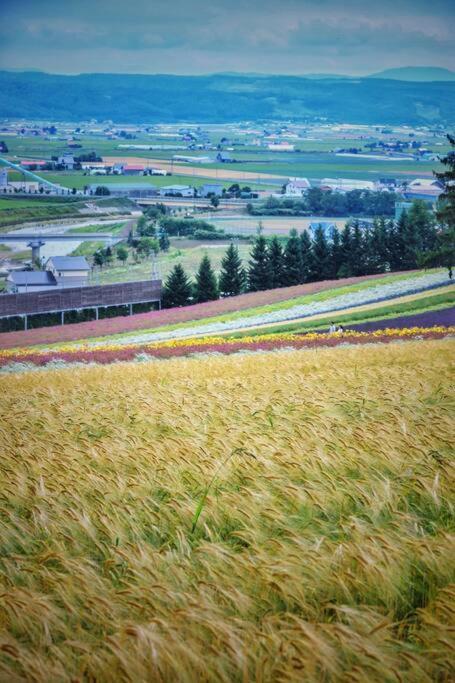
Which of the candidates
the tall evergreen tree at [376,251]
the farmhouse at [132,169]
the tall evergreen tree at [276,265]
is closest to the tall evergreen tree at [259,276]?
the tall evergreen tree at [276,265]

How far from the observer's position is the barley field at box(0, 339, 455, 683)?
3268 millimetres

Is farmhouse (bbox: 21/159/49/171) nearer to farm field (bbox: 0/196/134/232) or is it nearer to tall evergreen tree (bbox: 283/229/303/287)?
farm field (bbox: 0/196/134/232)

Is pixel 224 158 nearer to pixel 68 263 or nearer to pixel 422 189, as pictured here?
pixel 422 189

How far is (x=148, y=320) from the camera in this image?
38469 millimetres

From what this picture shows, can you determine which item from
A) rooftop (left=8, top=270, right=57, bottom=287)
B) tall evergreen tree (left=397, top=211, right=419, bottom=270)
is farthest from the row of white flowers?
tall evergreen tree (left=397, top=211, right=419, bottom=270)

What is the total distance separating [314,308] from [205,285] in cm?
1417

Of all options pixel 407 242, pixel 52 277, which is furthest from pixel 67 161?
pixel 52 277

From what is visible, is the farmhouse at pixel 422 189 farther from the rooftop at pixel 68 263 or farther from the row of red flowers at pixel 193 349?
the row of red flowers at pixel 193 349

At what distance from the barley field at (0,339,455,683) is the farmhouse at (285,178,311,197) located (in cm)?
10941

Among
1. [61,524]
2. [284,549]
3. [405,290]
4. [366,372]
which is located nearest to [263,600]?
[284,549]

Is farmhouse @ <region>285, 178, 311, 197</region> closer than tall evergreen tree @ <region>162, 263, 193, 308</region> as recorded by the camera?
No

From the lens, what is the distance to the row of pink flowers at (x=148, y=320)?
3431 cm

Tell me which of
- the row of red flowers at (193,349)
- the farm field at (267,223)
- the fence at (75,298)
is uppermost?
the farm field at (267,223)

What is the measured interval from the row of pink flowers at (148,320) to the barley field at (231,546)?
26.0 metres
